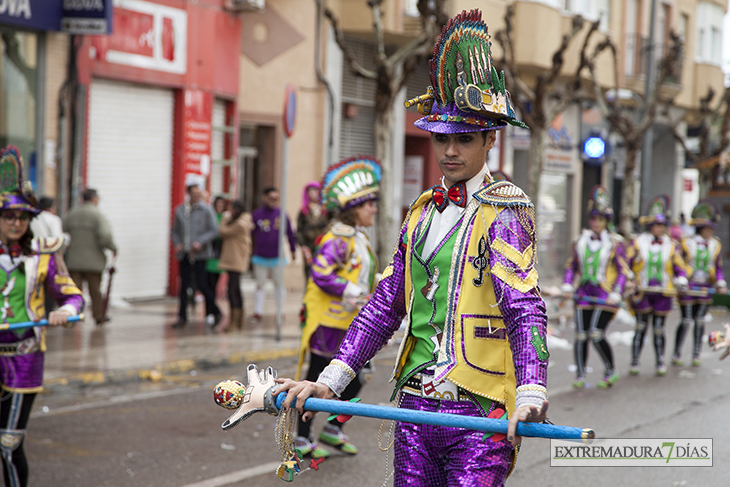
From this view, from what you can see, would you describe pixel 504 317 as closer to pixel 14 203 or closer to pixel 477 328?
pixel 477 328

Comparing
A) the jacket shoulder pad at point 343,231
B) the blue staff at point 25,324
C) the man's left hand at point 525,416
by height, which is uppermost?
the jacket shoulder pad at point 343,231

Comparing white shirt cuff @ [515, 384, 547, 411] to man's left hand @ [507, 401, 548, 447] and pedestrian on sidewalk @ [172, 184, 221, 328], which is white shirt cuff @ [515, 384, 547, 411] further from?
pedestrian on sidewalk @ [172, 184, 221, 328]

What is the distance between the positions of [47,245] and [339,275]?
6.60ft

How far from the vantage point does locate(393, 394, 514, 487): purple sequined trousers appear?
3191 mm

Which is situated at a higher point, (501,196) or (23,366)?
(501,196)

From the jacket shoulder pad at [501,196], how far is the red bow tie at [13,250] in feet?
10.7

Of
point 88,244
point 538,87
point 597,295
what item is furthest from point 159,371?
point 538,87

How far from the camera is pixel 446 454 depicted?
10.7 ft

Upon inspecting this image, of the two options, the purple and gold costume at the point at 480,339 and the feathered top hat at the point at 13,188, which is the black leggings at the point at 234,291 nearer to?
the feathered top hat at the point at 13,188

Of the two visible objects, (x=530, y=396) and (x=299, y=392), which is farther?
(x=299, y=392)

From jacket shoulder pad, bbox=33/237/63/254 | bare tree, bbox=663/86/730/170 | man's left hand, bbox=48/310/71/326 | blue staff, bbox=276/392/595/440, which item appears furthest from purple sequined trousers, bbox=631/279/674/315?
bare tree, bbox=663/86/730/170

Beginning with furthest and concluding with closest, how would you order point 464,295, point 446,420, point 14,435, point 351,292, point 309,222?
point 309,222 < point 351,292 < point 14,435 < point 464,295 < point 446,420

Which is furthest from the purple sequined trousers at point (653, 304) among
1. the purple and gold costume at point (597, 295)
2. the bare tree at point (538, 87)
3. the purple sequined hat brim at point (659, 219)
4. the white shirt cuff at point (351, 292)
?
the bare tree at point (538, 87)

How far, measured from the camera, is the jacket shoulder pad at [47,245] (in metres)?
5.60
